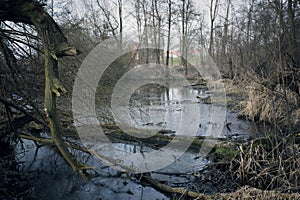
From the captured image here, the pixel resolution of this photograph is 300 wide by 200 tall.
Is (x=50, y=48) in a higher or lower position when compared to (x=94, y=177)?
higher

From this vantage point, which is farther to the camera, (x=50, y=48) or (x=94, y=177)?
(x=94, y=177)

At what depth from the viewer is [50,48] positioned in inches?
87.3

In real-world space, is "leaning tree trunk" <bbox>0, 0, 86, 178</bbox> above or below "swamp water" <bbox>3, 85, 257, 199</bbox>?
above

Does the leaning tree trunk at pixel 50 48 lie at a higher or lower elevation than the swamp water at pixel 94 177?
higher

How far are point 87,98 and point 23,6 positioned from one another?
167 centimetres

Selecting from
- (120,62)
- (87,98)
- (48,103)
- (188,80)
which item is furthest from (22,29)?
(188,80)

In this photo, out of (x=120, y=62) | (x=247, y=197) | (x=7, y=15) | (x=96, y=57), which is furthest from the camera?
(x=120, y=62)

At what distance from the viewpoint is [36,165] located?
5.15 meters

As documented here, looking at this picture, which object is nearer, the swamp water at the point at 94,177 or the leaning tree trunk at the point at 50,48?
the leaning tree trunk at the point at 50,48

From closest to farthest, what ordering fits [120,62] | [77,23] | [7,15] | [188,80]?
[7,15], [77,23], [120,62], [188,80]

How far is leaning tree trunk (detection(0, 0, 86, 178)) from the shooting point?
2061mm

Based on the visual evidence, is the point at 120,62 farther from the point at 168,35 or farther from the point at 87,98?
the point at 168,35

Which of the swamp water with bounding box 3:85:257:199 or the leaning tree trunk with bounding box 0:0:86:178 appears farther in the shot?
the swamp water with bounding box 3:85:257:199

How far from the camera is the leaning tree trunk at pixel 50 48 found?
206cm
